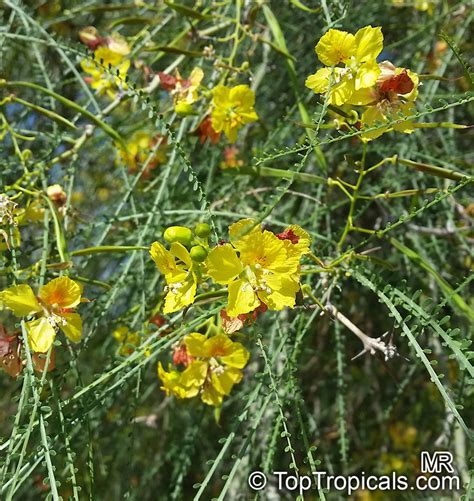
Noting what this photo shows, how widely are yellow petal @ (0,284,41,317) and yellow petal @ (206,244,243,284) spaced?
10.6 inches

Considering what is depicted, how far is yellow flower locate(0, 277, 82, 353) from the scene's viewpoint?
838 millimetres

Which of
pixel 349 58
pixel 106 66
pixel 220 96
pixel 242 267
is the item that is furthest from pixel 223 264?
pixel 106 66

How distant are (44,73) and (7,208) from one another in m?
0.49

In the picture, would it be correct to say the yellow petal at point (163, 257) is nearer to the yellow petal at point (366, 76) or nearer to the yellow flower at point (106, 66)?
the yellow petal at point (366, 76)

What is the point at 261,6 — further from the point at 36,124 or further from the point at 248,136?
the point at 36,124

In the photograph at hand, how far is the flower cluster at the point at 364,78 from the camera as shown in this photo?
2.84 feet

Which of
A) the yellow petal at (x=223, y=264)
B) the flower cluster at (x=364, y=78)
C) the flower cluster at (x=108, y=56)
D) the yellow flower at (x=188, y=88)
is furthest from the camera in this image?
the flower cluster at (x=108, y=56)

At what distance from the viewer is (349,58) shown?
0.88 m

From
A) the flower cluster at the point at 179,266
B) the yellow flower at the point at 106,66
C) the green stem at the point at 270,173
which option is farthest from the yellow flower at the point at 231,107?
the flower cluster at the point at 179,266

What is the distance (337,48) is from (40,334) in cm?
58

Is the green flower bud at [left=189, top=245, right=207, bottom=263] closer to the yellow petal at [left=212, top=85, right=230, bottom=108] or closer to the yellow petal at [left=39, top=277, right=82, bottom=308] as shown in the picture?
the yellow petal at [left=39, top=277, right=82, bottom=308]

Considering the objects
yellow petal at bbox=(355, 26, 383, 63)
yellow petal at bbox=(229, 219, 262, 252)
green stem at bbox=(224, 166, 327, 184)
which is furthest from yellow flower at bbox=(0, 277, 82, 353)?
yellow petal at bbox=(355, 26, 383, 63)

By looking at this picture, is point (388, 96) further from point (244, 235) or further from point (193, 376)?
point (193, 376)

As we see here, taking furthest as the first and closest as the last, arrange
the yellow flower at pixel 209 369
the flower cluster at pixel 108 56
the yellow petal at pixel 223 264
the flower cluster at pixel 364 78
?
the flower cluster at pixel 108 56 → the yellow flower at pixel 209 369 → the flower cluster at pixel 364 78 → the yellow petal at pixel 223 264
